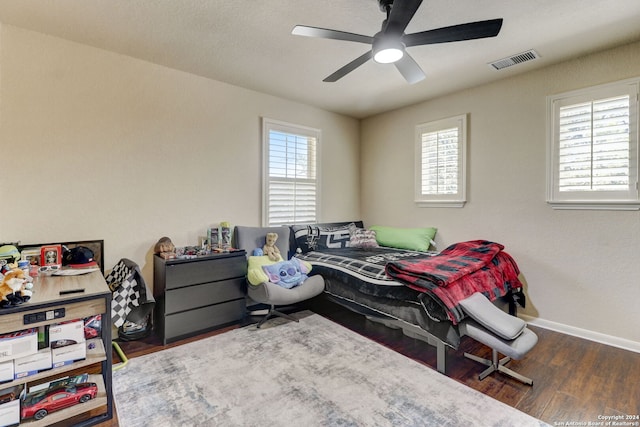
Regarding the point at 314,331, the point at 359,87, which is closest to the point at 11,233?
the point at 314,331

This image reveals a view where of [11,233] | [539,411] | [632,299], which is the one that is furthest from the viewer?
[632,299]

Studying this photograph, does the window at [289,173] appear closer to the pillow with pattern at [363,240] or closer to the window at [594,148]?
→ the pillow with pattern at [363,240]

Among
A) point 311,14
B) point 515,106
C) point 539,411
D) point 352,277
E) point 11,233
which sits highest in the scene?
point 311,14

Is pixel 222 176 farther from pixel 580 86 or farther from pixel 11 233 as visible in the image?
pixel 580 86

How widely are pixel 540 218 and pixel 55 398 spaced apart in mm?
4085

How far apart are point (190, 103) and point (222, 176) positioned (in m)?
0.84

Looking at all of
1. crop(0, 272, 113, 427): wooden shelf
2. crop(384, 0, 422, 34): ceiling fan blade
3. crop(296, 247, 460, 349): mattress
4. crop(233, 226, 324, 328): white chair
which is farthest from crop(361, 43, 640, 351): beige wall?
crop(0, 272, 113, 427): wooden shelf

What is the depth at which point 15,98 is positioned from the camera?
2.42m

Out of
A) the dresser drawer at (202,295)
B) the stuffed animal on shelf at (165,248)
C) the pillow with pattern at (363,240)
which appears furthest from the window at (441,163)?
the stuffed animal on shelf at (165,248)

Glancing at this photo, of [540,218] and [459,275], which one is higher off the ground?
[540,218]

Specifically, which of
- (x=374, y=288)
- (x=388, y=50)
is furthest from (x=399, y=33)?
(x=374, y=288)

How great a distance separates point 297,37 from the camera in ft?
8.29

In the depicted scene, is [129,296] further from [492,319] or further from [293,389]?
[492,319]

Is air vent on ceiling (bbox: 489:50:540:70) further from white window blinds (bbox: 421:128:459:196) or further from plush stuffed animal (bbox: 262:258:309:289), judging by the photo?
plush stuffed animal (bbox: 262:258:309:289)
